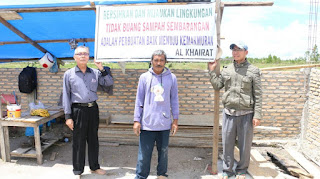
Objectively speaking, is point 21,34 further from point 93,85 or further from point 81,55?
point 93,85

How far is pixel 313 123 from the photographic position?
5.52 metres

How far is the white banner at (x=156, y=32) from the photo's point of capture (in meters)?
3.98

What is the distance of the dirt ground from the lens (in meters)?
4.46

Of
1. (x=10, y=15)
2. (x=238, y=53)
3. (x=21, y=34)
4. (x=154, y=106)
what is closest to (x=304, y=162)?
(x=238, y=53)

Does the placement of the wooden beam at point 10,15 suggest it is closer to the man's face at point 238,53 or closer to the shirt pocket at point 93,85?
the shirt pocket at point 93,85

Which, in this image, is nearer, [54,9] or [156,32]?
[156,32]

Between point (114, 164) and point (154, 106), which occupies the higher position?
point (154, 106)

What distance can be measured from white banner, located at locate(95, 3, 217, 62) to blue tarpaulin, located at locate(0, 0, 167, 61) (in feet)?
0.68

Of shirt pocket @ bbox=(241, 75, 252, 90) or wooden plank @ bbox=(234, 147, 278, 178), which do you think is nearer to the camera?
shirt pocket @ bbox=(241, 75, 252, 90)

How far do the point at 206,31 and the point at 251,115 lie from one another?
150cm

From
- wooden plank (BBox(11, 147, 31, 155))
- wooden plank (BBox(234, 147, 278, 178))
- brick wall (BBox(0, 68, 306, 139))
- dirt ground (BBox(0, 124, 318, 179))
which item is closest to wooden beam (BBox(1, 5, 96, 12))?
brick wall (BBox(0, 68, 306, 139))

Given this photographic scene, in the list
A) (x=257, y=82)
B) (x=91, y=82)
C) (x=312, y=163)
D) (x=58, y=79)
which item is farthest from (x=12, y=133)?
(x=312, y=163)

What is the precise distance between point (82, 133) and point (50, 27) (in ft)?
8.06

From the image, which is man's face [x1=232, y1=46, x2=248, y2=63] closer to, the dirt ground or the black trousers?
the dirt ground
